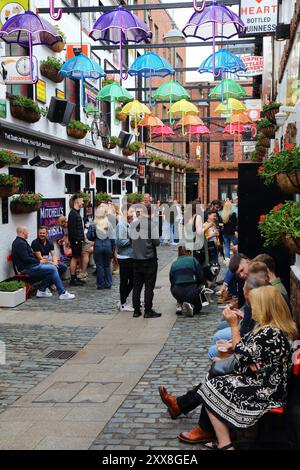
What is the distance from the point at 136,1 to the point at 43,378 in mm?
24258

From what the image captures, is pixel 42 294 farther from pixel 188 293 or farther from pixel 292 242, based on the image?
pixel 292 242

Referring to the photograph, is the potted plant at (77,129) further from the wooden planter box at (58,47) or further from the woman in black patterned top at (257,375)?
the woman in black patterned top at (257,375)

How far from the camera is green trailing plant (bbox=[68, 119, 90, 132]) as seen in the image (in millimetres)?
15944

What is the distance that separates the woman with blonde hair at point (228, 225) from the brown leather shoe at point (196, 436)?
10.8 m

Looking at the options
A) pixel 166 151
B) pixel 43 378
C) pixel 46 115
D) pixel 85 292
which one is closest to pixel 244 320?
pixel 43 378

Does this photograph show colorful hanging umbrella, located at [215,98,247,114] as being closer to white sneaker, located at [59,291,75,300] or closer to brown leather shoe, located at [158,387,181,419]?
white sneaker, located at [59,291,75,300]

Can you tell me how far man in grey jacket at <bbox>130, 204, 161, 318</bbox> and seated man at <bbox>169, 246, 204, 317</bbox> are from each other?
40cm

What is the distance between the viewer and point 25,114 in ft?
41.1

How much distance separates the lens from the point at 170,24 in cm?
3625

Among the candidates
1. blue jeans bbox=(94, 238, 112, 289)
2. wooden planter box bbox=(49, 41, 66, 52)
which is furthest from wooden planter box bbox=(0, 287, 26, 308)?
wooden planter box bbox=(49, 41, 66, 52)

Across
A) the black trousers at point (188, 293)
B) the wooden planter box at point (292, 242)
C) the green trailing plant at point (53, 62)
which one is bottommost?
the black trousers at point (188, 293)

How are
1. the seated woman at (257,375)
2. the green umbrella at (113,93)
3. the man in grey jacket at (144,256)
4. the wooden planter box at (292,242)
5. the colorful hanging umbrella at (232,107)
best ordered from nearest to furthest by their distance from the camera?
the seated woman at (257,375) → the wooden planter box at (292,242) → the man in grey jacket at (144,256) → the green umbrella at (113,93) → the colorful hanging umbrella at (232,107)

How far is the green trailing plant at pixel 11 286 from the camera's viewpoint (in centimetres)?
1047

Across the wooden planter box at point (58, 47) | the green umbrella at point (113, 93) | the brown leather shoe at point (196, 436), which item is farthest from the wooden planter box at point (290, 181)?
the green umbrella at point (113, 93)
